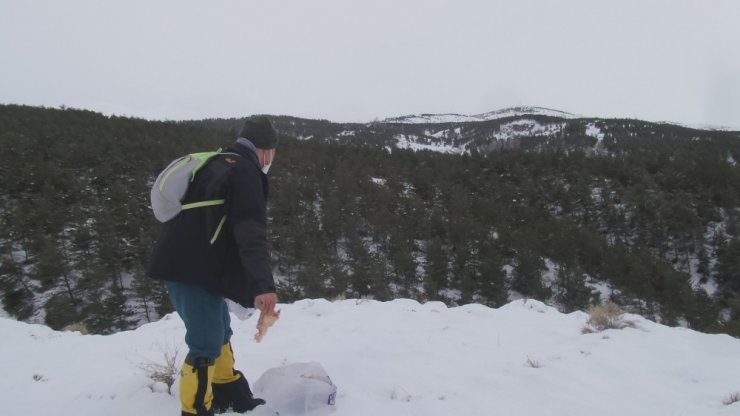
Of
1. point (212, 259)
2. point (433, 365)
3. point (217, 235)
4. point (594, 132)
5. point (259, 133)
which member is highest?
point (594, 132)

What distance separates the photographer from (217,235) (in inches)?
80.7

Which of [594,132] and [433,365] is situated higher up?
[594,132]

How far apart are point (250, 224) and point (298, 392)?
1.27 metres

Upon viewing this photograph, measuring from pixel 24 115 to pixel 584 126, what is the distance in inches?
6305

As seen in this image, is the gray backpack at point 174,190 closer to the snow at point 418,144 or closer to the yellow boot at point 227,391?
the yellow boot at point 227,391

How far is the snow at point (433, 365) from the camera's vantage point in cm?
272

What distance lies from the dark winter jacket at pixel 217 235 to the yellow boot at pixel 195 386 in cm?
44

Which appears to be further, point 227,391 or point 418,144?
point 418,144

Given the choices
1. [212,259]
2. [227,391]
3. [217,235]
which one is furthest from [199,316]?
[227,391]

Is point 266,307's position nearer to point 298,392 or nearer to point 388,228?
point 298,392

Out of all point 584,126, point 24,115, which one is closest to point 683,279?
point 24,115

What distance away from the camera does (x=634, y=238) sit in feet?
145

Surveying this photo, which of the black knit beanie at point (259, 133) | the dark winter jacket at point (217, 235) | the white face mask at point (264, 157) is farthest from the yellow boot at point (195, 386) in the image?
the black knit beanie at point (259, 133)

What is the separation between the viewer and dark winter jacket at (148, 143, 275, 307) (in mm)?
2016
